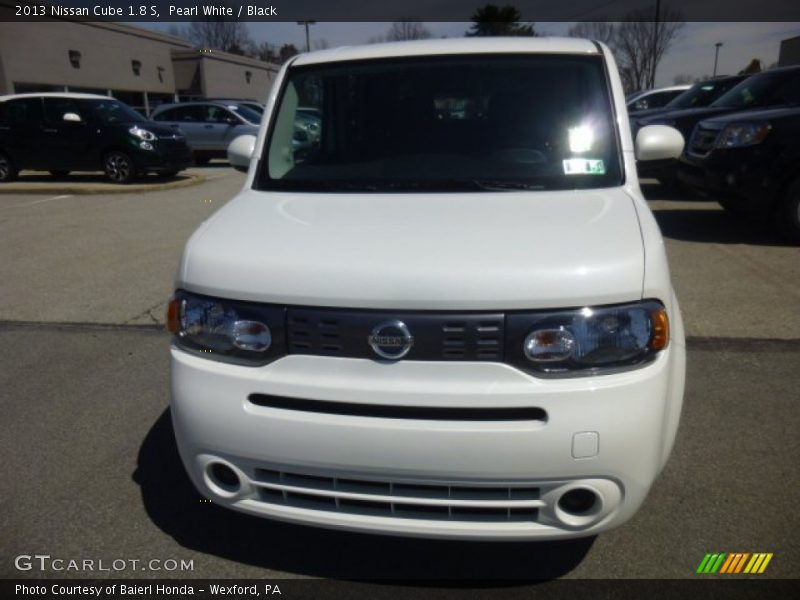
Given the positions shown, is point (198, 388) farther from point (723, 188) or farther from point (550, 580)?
point (723, 188)

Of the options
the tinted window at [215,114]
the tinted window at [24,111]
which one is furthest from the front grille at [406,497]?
the tinted window at [215,114]

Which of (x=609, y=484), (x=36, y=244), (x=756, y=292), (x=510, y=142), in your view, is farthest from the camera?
(x=36, y=244)

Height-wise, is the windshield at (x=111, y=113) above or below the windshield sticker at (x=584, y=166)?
below

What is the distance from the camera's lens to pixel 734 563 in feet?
7.86

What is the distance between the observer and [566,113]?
3.01 metres

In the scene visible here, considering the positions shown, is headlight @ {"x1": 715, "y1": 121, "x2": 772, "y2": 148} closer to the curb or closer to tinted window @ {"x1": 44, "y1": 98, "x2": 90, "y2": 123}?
Result: the curb

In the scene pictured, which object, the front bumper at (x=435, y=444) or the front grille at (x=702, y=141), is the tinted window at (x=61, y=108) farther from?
the front bumper at (x=435, y=444)

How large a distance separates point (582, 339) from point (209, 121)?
655 inches

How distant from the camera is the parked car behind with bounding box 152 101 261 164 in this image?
16.7 meters

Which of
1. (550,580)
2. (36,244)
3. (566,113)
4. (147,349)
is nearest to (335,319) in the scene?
(550,580)

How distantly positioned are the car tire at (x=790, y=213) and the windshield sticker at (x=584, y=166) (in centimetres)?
524

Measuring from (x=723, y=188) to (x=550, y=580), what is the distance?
622 cm

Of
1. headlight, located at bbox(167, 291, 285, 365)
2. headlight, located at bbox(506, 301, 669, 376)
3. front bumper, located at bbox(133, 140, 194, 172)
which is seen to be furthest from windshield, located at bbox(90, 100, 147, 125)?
headlight, located at bbox(506, 301, 669, 376)

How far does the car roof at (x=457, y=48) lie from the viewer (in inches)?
125
